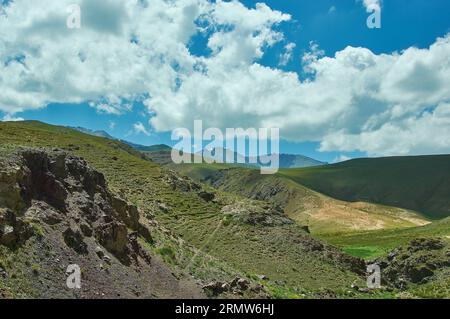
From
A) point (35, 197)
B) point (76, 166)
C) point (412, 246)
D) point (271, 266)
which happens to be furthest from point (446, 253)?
point (35, 197)

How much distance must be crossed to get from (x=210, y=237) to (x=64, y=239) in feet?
99.8

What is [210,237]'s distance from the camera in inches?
2302

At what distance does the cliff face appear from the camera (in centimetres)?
2502

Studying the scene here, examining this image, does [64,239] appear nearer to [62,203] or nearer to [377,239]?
[62,203]

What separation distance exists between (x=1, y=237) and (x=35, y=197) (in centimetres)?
696

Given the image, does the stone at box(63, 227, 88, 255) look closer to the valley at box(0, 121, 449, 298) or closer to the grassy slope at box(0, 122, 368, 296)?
the valley at box(0, 121, 449, 298)

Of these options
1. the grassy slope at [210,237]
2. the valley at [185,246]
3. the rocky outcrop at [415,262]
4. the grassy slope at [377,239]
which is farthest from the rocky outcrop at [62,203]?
the grassy slope at [377,239]

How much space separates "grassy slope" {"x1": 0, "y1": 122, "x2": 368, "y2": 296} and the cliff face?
11.8ft

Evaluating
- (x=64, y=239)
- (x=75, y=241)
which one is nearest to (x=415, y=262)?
(x=75, y=241)

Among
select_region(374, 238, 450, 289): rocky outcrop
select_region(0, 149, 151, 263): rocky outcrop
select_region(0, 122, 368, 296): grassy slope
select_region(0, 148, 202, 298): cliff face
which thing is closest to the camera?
select_region(0, 148, 202, 298): cliff face

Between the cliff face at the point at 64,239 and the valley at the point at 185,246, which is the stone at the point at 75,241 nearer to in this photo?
the cliff face at the point at 64,239

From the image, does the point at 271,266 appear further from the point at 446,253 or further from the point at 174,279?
the point at 446,253

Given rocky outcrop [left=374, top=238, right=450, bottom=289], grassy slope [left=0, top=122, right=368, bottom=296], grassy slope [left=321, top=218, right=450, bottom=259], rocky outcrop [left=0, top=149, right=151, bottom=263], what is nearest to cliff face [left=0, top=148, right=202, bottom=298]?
rocky outcrop [left=0, top=149, right=151, bottom=263]
